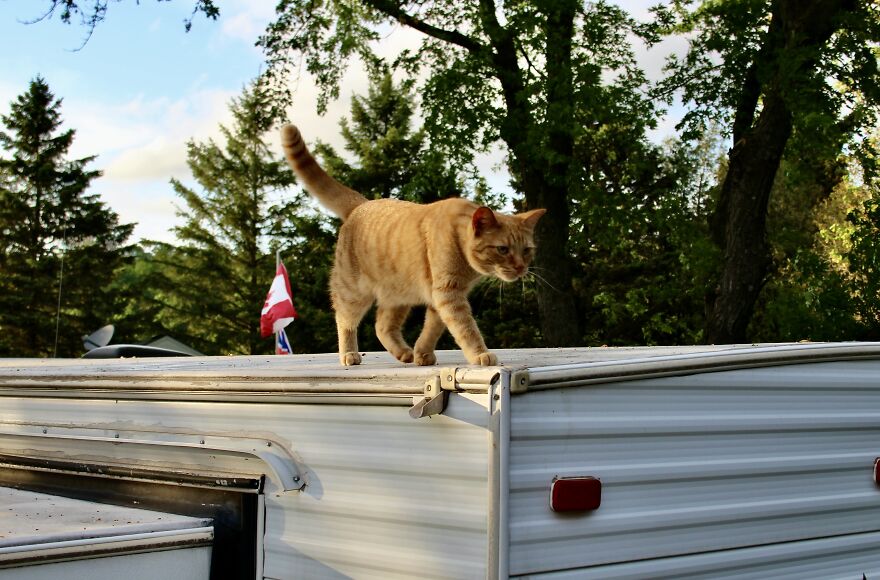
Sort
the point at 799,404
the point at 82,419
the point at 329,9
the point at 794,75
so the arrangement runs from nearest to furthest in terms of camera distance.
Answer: the point at 799,404
the point at 82,419
the point at 794,75
the point at 329,9

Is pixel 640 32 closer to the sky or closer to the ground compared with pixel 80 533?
closer to the sky

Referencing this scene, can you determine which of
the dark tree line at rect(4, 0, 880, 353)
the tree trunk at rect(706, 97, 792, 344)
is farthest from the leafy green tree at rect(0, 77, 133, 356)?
the tree trunk at rect(706, 97, 792, 344)

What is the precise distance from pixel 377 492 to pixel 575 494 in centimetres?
72

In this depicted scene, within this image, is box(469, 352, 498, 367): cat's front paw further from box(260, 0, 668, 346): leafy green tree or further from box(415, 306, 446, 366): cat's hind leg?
box(260, 0, 668, 346): leafy green tree

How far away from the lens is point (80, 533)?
3.42 m

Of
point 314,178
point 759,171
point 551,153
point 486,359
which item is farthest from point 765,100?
point 486,359

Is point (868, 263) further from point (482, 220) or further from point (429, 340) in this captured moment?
point (482, 220)

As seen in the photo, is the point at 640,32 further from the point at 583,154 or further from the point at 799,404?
the point at 799,404

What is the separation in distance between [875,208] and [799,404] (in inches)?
711

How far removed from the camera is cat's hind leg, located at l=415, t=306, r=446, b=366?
502 centimetres

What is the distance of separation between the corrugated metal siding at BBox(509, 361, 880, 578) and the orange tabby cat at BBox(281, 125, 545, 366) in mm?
774

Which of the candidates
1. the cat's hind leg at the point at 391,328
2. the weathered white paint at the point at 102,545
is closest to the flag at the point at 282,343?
the cat's hind leg at the point at 391,328

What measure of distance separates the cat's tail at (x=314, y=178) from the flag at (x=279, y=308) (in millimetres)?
11799

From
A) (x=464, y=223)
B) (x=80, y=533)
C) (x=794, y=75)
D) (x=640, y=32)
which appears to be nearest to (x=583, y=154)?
(x=640, y=32)
